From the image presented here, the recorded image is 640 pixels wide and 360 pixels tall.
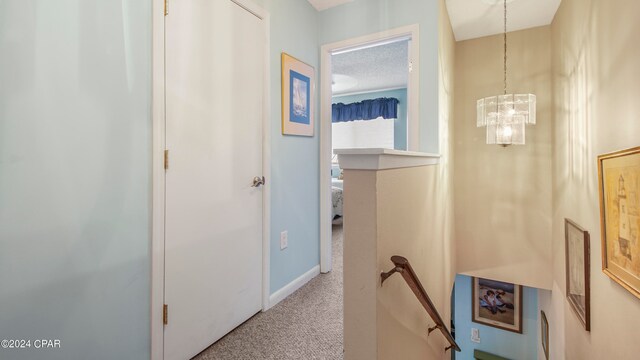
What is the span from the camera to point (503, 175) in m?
3.26

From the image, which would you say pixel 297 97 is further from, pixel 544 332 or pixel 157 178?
pixel 544 332

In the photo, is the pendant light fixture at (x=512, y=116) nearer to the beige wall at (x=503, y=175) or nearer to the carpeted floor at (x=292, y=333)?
the beige wall at (x=503, y=175)

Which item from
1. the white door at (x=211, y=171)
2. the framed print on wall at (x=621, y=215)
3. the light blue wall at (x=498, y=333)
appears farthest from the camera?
the light blue wall at (x=498, y=333)

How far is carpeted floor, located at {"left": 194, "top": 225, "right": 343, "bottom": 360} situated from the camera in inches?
67.6

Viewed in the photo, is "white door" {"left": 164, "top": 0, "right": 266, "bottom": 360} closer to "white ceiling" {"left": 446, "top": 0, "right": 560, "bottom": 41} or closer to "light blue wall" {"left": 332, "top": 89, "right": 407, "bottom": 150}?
"white ceiling" {"left": 446, "top": 0, "right": 560, "bottom": 41}

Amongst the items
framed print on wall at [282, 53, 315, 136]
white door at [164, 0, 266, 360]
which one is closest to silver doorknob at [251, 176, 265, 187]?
white door at [164, 0, 266, 360]

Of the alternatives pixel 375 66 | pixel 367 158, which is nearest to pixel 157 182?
pixel 367 158

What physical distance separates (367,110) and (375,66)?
1.66 meters

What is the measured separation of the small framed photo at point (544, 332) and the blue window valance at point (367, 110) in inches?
164

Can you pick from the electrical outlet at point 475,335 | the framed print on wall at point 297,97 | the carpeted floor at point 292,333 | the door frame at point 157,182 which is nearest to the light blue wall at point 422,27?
the framed print on wall at point 297,97

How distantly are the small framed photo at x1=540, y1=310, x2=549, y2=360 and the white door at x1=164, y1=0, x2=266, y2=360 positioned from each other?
3211 mm

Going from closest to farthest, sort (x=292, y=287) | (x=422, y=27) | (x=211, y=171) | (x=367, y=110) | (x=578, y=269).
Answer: (x=211, y=171) → (x=578, y=269) → (x=422, y=27) → (x=292, y=287) → (x=367, y=110)

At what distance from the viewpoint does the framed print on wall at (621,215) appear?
1.27 metres

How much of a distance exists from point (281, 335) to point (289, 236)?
770 millimetres
